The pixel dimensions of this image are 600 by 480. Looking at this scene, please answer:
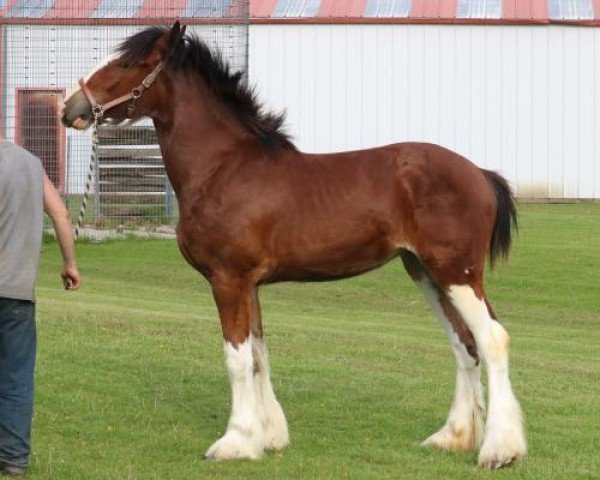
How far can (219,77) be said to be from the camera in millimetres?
8891

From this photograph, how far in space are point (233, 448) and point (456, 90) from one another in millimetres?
25688

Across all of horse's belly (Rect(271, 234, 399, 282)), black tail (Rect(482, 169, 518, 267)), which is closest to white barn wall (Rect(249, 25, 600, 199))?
Answer: black tail (Rect(482, 169, 518, 267))

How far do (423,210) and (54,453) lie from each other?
108 inches

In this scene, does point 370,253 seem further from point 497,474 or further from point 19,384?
point 19,384

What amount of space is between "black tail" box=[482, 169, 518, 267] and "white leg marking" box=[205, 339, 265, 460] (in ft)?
5.77

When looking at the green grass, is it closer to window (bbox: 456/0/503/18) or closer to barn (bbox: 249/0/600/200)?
barn (bbox: 249/0/600/200)

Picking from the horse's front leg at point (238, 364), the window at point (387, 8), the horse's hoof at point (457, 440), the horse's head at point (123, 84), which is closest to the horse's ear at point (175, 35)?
the horse's head at point (123, 84)

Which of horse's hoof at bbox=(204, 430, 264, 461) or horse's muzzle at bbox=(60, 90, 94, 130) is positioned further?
horse's muzzle at bbox=(60, 90, 94, 130)

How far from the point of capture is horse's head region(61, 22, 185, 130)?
341 inches

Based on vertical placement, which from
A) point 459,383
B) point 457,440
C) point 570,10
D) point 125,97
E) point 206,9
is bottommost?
point 457,440

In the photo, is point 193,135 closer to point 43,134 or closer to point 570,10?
point 43,134

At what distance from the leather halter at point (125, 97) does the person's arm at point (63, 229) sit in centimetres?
117

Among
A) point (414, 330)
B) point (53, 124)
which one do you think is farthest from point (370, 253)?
point (53, 124)

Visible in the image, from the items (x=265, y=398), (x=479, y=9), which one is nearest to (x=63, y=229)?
(x=265, y=398)
